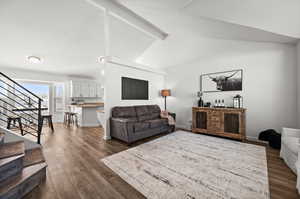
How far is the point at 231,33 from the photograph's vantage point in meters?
3.01

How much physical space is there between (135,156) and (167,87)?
384 cm

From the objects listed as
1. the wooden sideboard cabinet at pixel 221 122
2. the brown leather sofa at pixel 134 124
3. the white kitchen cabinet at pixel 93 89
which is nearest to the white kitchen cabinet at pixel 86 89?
the white kitchen cabinet at pixel 93 89

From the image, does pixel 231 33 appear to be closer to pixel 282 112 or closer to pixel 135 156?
pixel 282 112

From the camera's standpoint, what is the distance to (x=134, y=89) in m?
4.41

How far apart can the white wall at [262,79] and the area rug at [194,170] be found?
1.11 meters

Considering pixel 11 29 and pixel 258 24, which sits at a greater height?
pixel 11 29

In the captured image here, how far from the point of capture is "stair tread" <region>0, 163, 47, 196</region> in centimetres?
127

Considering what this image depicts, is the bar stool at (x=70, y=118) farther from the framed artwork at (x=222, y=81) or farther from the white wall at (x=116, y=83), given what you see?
the framed artwork at (x=222, y=81)

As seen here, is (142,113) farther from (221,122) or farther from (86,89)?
(86,89)

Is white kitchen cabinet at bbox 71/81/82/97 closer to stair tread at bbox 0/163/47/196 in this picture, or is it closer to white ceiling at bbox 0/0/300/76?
white ceiling at bbox 0/0/300/76

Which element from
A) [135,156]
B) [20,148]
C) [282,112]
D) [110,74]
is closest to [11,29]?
[110,74]

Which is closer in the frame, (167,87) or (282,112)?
(282,112)

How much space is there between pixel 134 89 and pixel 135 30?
7.07 feet

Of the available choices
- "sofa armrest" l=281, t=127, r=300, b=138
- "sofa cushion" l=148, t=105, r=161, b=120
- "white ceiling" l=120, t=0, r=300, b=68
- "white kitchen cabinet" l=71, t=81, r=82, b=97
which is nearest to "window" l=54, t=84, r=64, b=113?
"white kitchen cabinet" l=71, t=81, r=82, b=97
